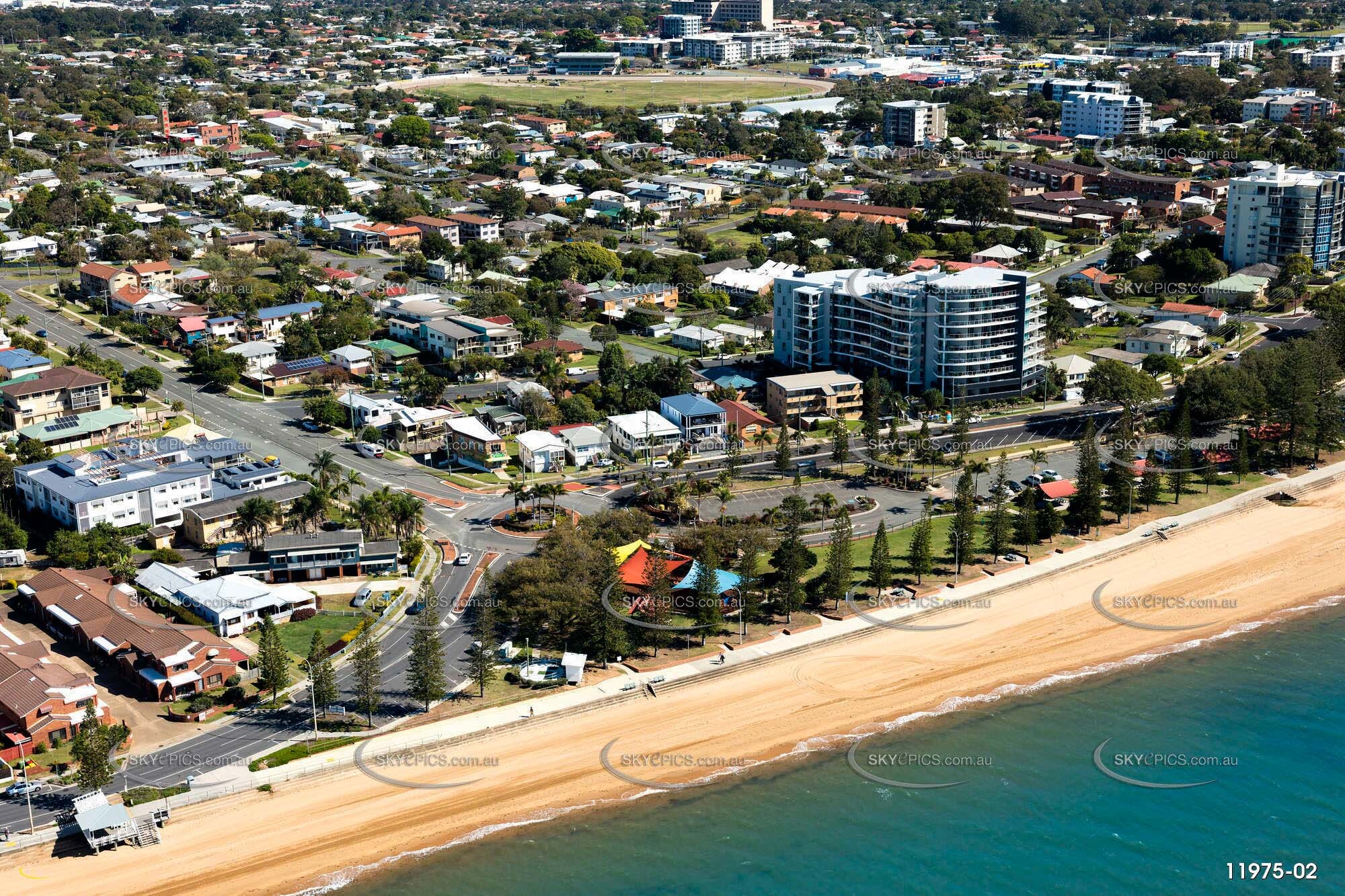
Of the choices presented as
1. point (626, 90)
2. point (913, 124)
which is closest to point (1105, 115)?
point (913, 124)

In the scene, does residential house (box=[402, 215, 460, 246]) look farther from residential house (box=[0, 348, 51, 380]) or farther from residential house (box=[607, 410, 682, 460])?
residential house (box=[607, 410, 682, 460])

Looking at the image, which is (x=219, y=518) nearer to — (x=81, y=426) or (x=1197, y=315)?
(x=81, y=426)

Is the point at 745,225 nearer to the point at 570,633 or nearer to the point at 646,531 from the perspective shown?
the point at 646,531

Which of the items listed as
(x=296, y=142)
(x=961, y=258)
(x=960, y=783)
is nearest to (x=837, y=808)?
(x=960, y=783)

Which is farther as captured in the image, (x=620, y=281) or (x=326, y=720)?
(x=620, y=281)

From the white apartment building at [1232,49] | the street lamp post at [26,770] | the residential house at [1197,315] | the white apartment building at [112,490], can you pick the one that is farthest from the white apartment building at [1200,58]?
the street lamp post at [26,770]
